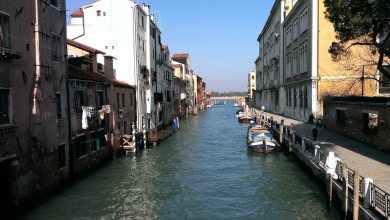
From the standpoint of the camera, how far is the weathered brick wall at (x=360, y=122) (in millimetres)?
20062

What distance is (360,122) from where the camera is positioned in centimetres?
2406

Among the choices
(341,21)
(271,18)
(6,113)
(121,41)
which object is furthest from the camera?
(271,18)

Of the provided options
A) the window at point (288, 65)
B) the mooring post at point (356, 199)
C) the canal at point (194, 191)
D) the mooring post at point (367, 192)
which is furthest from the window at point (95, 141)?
the window at point (288, 65)

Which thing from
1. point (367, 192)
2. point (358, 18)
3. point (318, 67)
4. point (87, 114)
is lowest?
point (367, 192)

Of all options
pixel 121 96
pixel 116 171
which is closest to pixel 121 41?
pixel 121 96

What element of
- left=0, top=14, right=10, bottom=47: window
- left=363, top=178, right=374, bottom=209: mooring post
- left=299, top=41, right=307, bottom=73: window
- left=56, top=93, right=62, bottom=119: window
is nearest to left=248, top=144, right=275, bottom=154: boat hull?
left=299, top=41, right=307, bottom=73: window

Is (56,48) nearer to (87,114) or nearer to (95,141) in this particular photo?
(87,114)

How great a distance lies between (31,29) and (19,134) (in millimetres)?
4471

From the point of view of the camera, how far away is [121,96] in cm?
3008

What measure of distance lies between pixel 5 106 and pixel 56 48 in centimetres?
521

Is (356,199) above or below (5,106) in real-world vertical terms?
below

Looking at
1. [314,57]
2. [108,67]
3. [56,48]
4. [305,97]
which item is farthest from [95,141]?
[305,97]

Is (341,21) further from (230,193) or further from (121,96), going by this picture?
(121,96)

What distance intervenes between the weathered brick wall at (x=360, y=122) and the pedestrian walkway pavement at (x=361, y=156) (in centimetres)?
43
